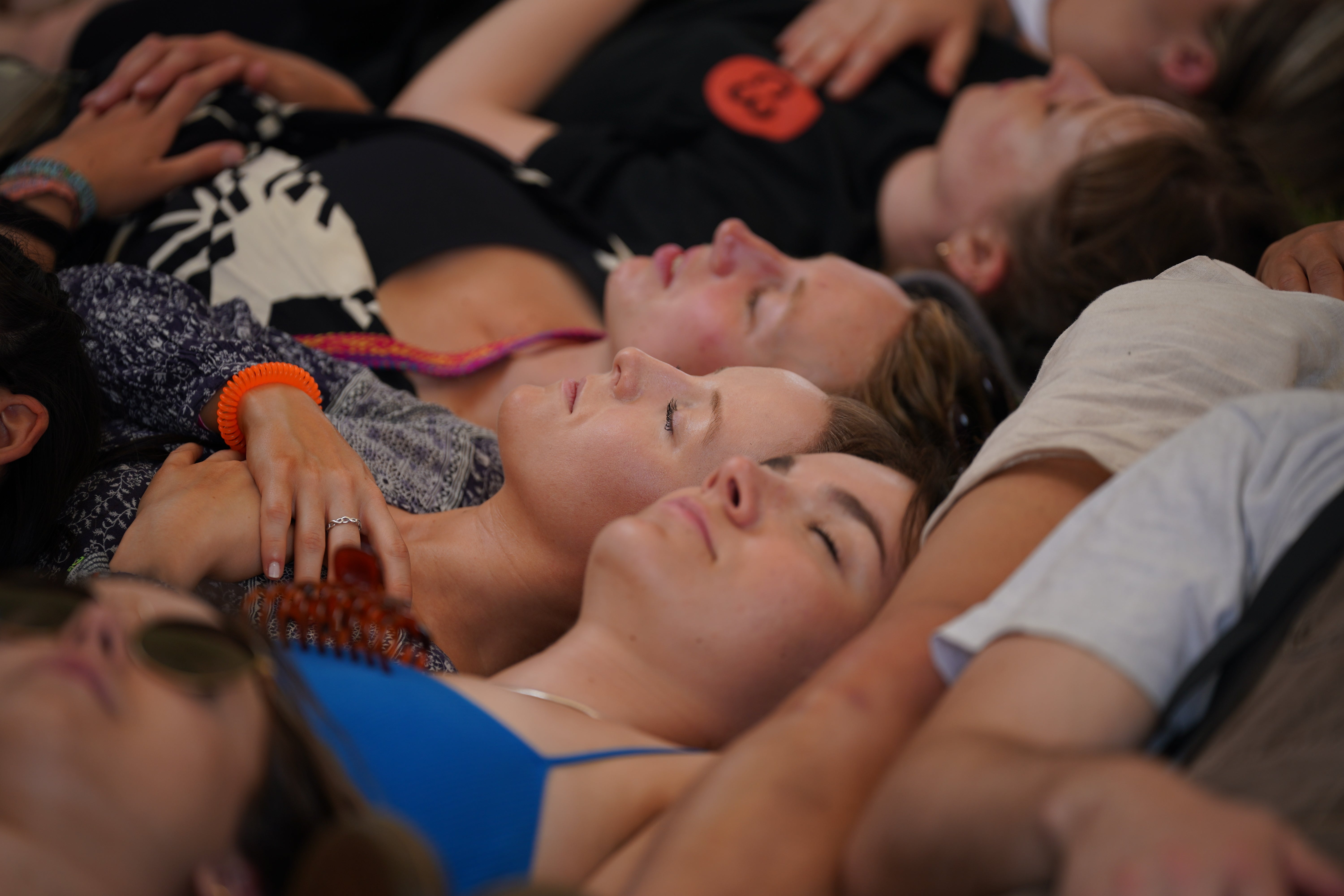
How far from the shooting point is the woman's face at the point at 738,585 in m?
0.90

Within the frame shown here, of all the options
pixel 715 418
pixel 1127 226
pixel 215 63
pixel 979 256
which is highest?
pixel 215 63

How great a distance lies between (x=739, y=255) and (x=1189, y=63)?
137 cm

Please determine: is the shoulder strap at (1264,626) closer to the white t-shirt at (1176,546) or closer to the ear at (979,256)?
the white t-shirt at (1176,546)

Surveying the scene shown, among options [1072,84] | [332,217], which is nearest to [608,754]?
[332,217]

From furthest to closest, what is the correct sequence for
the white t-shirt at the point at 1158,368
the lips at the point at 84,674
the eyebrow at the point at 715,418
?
the eyebrow at the point at 715,418
the white t-shirt at the point at 1158,368
the lips at the point at 84,674

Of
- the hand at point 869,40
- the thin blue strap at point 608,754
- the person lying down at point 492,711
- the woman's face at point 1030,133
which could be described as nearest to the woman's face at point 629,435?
the person lying down at point 492,711

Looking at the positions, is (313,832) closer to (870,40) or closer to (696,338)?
(696,338)

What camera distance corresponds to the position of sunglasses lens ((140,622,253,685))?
0.62 m

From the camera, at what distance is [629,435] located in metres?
1.12

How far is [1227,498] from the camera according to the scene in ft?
2.44

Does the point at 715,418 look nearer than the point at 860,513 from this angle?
No

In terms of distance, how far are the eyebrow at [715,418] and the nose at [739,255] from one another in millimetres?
472

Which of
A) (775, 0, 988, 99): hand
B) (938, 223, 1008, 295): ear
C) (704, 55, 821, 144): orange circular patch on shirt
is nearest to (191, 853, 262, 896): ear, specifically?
(938, 223, 1008, 295): ear

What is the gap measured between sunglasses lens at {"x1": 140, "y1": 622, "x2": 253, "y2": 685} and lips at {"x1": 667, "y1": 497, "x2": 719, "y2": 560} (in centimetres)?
40
